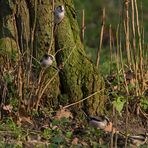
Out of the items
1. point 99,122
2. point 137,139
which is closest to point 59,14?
point 99,122

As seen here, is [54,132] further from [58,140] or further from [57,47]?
[57,47]

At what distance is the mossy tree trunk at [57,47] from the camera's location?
18.8 feet

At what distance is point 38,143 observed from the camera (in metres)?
5.30

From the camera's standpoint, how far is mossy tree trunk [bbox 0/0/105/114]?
5719mm

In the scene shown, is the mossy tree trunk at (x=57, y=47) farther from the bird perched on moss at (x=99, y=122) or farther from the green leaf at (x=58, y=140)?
the green leaf at (x=58, y=140)

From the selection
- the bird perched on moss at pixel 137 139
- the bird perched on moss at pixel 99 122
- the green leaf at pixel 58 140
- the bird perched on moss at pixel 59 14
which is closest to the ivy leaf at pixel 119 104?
the bird perched on moss at pixel 99 122

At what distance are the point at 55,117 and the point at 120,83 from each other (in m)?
0.81

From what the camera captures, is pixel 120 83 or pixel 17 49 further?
pixel 120 83

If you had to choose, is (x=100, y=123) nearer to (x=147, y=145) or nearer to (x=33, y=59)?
(x=147, y=145)

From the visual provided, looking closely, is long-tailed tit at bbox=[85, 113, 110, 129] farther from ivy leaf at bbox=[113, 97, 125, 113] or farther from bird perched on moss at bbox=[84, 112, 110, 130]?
ivy leaf at bbox=[113, 97, 125, 113]

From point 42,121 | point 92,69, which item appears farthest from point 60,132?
point 92,69

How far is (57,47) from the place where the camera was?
583cm

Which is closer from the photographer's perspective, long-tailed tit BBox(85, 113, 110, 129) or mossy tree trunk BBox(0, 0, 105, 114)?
long-tailed tit BBox(85, 113, 110, 129)

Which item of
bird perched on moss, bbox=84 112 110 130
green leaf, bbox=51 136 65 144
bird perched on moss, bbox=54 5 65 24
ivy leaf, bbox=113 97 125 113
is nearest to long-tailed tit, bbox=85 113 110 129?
bird perched on moss, bbox=84 112 110 130
